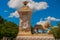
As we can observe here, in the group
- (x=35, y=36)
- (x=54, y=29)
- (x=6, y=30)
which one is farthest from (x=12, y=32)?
(x=54, y=29)

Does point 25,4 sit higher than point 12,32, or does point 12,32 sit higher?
point 25,4

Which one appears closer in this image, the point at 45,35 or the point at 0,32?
the point at 0,32

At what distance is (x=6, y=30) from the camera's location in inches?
1736

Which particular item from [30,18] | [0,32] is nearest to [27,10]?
[30,18]

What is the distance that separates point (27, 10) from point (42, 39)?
255 inches

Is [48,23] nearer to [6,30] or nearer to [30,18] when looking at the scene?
[30,18]

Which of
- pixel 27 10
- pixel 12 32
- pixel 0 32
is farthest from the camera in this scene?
pixel 27 10

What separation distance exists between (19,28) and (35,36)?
4.35 meters

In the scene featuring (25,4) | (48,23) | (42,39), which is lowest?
(42,39)

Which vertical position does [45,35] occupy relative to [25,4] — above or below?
below

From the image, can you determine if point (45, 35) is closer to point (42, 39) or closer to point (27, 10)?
point (42, 39)

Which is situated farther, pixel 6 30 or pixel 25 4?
pixel 25 4

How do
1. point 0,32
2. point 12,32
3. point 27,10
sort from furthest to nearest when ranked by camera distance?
1. point 27,10
2. point 12,32
3. point 0,32

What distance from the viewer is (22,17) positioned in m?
50.2
